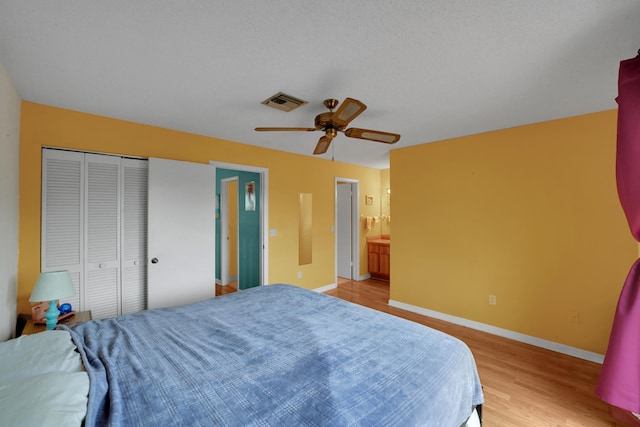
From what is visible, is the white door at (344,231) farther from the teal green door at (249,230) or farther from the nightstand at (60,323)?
the nightstand at (60,323)

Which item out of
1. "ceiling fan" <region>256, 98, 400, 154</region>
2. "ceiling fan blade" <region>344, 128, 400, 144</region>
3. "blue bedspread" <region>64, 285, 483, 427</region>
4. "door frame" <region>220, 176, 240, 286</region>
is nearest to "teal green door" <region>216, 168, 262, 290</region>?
"door frame" <region>220, 176, 240, 286</region>

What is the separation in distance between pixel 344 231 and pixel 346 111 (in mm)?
3950

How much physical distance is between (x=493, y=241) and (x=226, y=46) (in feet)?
10.9

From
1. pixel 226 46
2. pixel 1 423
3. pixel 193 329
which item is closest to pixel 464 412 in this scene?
pixel 193 329

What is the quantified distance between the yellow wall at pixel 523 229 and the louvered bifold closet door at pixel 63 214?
12.4 ft

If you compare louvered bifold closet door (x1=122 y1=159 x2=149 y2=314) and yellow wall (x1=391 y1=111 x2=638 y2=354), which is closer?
yellow wall (x1=391 y1=111 x2=638 y2=354)

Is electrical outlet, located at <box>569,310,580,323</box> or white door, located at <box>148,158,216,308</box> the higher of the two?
white door, located at <box>148,158,216,308</box>

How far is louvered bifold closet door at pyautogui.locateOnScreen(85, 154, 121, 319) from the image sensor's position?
2.56 metres

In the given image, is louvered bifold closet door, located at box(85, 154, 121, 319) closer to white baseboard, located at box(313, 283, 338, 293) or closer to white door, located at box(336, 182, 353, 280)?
white baseboard, located at box(313, 283, 338, 293)

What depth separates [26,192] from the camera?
230cm

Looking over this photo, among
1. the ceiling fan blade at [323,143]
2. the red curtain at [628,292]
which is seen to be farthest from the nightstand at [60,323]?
the red curtain at [628,292]

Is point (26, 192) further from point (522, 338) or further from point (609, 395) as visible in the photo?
point (522, 338)

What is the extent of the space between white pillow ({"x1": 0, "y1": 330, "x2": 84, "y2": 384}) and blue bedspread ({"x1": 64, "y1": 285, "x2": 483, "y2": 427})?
0.07 meters

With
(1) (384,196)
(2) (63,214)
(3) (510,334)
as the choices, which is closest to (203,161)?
(2) (63,214)
